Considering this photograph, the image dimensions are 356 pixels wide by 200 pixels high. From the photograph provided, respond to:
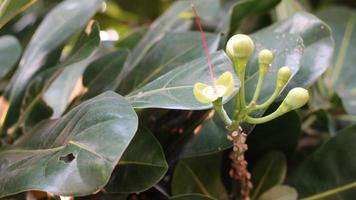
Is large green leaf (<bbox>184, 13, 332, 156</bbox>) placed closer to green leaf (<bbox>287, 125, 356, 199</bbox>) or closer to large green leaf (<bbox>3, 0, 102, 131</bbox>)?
green leaf (<bbox>287, 125, 356, 199</bbox>)

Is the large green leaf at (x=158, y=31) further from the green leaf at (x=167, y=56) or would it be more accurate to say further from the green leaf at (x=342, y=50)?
the green leaf at (x=342, y=50)

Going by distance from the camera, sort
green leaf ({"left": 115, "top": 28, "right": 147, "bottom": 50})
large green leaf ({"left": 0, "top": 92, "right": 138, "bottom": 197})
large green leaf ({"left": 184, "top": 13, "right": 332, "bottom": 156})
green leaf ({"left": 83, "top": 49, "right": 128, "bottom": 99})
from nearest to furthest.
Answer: large green leaf ({"left": 0, "top": 92, "right": 138, "bottom": 197}) < large green leaf ({"left": 184, "top": 13, "right": 332, "bottom": 156}) < green leaf ({"left": 83, "top": 49, "right": 128, "bottom": 99}) < green leaf ({"left": 115, "top": 28, "right": 147, "bottom": 50})

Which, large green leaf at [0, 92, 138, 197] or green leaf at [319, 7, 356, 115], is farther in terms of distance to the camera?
green leaf at [319, 7, 356, 115]

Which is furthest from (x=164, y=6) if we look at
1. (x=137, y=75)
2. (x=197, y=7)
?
(x=137, y=75)

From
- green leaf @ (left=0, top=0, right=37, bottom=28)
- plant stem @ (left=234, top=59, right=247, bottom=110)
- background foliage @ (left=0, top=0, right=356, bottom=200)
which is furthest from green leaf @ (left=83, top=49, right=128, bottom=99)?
plant stem @ (left=234, top=59, right=247, bottom=110)

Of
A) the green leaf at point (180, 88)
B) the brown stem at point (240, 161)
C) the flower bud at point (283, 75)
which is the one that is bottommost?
the brown stem at point (240, 161)

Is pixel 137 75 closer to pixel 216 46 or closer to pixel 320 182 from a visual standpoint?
pixel 216 46

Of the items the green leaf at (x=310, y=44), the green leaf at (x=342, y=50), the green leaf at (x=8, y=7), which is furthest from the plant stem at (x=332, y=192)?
the green leaf at (x=8, y=7)
